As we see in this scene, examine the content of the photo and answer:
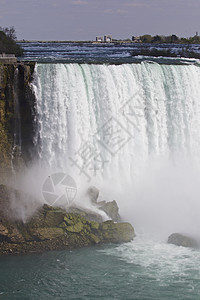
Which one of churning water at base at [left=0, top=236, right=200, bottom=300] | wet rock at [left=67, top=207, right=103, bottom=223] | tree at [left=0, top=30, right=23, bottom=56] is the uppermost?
tree at [left=0, top=30, right=23, bottom=56]

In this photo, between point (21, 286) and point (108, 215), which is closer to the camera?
point (21, 286)

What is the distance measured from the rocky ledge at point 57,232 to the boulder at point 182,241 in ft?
4.99

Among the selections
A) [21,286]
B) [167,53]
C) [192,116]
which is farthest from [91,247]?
[167,53]

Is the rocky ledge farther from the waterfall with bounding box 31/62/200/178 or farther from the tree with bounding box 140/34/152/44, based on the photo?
the tree with bounding box 140/34/152/44

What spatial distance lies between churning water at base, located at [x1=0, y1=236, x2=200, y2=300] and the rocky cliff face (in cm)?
502

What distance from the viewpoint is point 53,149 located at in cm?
2195

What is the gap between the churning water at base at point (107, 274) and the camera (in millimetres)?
15281

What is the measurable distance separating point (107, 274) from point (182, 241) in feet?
12.1

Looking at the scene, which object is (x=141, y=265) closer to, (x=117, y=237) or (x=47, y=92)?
(x=117, y=237)

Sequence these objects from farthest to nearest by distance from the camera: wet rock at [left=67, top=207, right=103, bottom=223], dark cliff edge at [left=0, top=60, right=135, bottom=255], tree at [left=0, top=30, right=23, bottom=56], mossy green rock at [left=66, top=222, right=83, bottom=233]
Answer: tree at [left=0, top=30, right=23, bottom=56] < wet rock at [left=67, top=207, right=103, bottom=223] < mossy green rock at [left=66, top=222, right=83, bottom=233] < dark cliff edge at [left=0, top=60, right=135, bottom=255]

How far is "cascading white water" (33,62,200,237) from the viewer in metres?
21.8

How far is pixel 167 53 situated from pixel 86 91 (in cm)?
2265

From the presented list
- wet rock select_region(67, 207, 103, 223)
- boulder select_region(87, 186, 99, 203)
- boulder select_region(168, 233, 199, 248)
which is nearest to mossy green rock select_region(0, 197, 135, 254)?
wet rock select_region(67, 207, 103, 223)

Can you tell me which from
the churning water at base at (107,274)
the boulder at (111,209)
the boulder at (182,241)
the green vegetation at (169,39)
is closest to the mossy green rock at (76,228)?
the churning water at base at (107,274)
